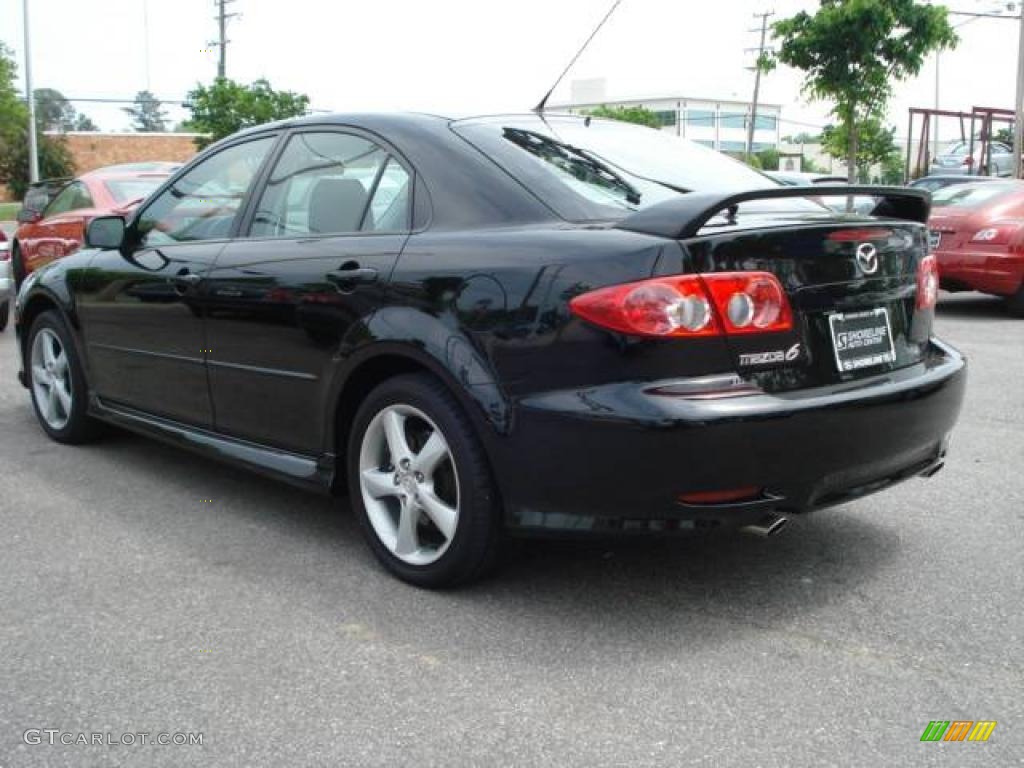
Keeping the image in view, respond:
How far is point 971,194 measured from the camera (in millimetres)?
11359

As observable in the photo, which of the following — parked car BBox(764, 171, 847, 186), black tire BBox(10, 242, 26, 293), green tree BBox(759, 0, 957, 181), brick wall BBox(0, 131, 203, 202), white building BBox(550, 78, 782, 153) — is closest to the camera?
parked car BBox(764, 171, 847, 186)

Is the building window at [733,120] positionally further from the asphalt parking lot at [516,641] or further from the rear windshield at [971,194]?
the asphalt parking lot at [516,641]

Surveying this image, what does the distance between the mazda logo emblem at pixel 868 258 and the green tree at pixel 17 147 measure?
193 feet

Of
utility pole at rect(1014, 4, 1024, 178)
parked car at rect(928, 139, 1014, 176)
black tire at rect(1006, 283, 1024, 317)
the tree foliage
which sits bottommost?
black tire at rect(1006, 283, 1024, 317)

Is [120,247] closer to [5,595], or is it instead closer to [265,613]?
[5,595]

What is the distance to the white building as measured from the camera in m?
137

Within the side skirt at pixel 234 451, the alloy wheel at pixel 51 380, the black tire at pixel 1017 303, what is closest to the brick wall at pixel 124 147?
the black tire at pixel 1017 303

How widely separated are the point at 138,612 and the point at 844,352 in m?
2.30

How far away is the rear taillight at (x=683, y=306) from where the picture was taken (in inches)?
116

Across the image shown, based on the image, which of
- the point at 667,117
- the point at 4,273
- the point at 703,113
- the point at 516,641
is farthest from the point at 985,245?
the point at 703,113

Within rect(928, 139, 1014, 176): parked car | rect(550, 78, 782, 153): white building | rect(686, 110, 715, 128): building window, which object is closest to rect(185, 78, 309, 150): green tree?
rect(928, 139, 1014, 176): parked car

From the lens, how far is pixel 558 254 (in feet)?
10.2

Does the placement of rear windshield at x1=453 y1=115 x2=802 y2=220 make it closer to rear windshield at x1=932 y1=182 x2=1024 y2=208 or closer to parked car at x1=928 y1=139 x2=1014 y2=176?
rear windshield at x1=932 y1=182 x2=1024 y2=208

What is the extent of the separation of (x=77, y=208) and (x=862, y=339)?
969cm
